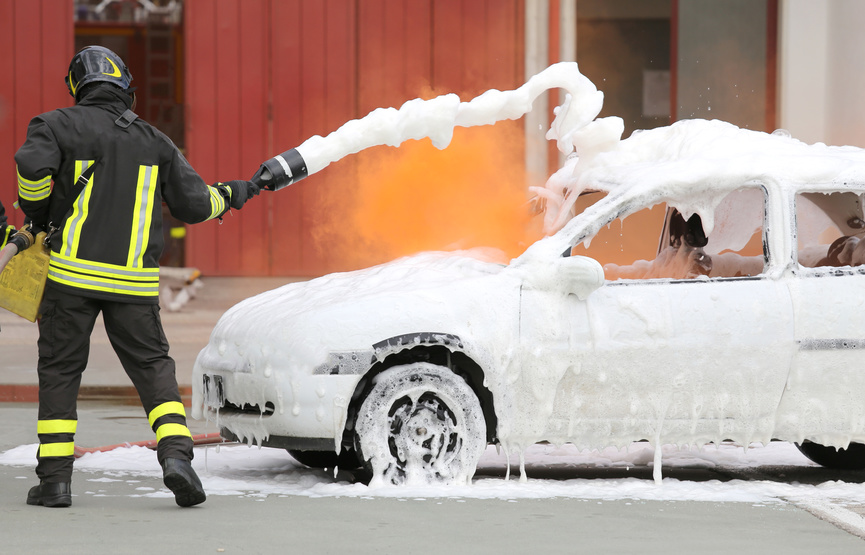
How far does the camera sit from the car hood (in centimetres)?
554

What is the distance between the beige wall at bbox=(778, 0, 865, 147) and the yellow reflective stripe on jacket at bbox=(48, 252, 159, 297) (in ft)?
33.8

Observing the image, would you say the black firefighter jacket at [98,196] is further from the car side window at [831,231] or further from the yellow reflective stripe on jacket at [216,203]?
the car side window at [831,231]

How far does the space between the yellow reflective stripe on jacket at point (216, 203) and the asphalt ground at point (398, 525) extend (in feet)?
3.83

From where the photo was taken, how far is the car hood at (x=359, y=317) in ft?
18.2

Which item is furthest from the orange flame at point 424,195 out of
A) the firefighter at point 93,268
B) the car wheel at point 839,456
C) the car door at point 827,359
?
the firefighter at point 93,268

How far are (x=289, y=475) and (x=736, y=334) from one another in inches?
82.4

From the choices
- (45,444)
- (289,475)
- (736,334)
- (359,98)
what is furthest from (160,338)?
(359,98)

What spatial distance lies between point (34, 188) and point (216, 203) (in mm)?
742

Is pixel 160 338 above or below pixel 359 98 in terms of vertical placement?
below

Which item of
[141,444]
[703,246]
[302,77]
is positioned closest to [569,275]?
[703,246]

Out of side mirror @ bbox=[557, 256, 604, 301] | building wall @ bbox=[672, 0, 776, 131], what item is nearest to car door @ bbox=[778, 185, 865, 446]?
side mirror @ bbox=[557, 256, 604, 301]

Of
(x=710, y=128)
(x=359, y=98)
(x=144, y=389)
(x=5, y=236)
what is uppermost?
(x=359, y=98)

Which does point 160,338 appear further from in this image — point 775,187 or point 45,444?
point 775,187

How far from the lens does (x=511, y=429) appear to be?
5648 millimetres
